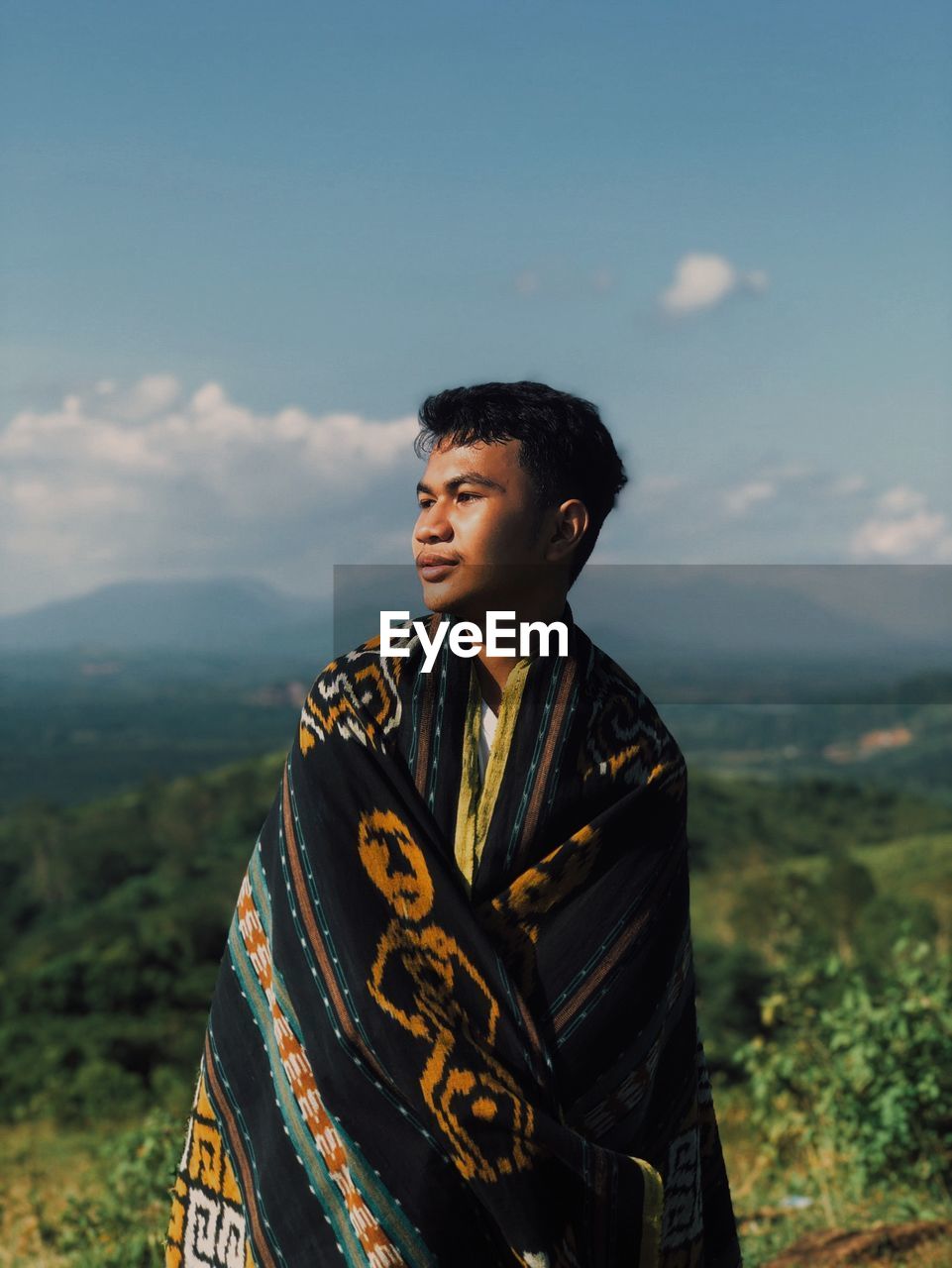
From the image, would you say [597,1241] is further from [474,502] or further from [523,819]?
[474,502]

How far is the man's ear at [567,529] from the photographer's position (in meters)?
2.51

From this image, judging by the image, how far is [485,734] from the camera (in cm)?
253

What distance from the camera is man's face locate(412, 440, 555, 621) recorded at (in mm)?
2447

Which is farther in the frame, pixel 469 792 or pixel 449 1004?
pixel 469 792

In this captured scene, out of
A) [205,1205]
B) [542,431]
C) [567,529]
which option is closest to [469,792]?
[567,529]

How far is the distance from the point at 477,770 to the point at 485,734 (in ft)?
0.27

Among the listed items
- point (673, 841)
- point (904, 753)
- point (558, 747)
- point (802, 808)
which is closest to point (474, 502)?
point (558, 747)

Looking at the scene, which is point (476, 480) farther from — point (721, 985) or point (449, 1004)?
point (721, 985)

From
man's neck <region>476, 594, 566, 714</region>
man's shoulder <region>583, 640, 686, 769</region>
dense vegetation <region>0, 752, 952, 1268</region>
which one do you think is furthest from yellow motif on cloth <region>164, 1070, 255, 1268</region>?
dense vegetation <region>0, 752, 952, 1268</region>

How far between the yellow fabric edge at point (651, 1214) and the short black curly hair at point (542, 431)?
109cm

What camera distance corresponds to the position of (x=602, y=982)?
7.89 ft

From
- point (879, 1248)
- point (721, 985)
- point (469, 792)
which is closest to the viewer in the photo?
point (469, 792)

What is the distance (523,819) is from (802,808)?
1797 centimetres

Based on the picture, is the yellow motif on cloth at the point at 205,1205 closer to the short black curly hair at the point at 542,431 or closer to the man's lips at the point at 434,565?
the man's lips at the point at 434,565
